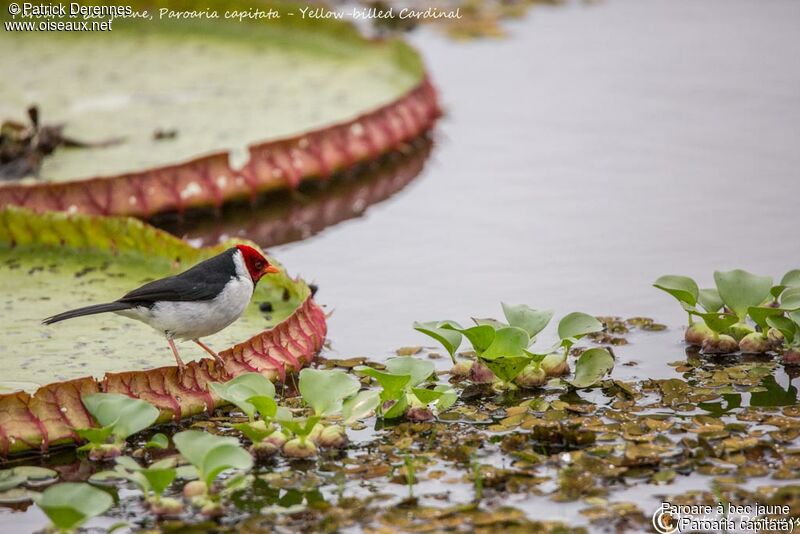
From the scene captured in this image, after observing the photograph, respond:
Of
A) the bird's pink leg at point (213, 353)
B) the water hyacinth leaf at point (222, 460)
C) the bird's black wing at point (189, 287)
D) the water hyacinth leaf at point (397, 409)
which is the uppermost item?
the bird's black wing at point (189, 287)

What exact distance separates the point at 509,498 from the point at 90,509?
1129 millimetres

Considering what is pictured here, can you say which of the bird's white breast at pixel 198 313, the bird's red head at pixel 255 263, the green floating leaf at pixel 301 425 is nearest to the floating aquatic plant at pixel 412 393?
the green floating leaf at pixel 301 425

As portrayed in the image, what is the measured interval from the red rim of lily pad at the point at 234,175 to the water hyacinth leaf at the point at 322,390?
210 centimetres

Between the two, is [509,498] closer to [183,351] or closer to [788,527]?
[788,527]

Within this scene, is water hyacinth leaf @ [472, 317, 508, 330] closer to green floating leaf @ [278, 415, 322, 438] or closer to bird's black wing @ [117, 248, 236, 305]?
green floating leaf @ [278, 415, 322, 438]

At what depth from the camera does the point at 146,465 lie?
353 centimetres

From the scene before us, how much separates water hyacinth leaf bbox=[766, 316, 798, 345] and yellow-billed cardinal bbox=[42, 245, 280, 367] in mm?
1820

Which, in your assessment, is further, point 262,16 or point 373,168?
point 262,16

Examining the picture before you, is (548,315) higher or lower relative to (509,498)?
higher

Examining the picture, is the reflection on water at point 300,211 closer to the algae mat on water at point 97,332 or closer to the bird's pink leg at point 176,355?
the algae mat on water at point 97,332

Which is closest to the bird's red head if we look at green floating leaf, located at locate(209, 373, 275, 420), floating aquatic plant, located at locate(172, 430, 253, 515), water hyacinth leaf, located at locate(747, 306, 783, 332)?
green floating leaf, located at locate(209, 373, 275, 420)

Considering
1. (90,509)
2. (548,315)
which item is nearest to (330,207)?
(548,315)

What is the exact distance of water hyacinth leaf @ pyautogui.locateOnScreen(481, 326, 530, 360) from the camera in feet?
12.7

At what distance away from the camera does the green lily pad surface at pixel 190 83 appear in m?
6.15
